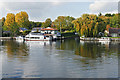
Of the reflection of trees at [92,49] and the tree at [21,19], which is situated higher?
the tree at [21,19]

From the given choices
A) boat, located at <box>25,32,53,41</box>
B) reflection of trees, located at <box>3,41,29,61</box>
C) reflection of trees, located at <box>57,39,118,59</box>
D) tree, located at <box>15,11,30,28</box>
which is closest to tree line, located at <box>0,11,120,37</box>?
tree, located at <box>15,11,30,28</box>

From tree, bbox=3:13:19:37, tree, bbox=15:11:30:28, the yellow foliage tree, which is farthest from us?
tree, bbox=15:11:30:28

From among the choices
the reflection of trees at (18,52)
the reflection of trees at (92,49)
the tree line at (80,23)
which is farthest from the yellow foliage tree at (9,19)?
the reflection of trees at (92,49)

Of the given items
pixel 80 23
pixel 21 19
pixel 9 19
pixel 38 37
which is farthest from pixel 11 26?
pixel 80 23

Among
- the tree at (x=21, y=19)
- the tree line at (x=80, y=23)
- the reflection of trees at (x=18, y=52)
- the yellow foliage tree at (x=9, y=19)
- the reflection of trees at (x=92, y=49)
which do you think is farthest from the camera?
the tree at (x=21, y=19)

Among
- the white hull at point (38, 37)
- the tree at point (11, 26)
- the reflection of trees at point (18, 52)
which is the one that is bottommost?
the reflection of trees at point (18, 52)

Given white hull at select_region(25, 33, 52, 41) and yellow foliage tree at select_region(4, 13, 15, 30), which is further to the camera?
yellow foliage tree at select_region(4, 13, 15, 30)

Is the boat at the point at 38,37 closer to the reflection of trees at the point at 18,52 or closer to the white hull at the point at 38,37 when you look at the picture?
the white hull at the point at 38,37

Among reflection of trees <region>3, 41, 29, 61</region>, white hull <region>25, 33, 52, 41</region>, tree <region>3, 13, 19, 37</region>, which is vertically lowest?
reflection of trees <region>3, 41, 29, 61</region>

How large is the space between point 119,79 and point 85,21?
8034cm

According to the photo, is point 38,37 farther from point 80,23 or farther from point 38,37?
point 80,23

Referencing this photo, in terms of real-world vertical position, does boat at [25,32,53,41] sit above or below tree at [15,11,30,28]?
below

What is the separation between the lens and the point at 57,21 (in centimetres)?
17150

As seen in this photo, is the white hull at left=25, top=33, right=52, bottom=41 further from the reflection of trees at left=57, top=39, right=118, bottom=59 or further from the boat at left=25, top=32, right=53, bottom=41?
the reflection of trees at left=57, top=39, right=118, bottom=59
